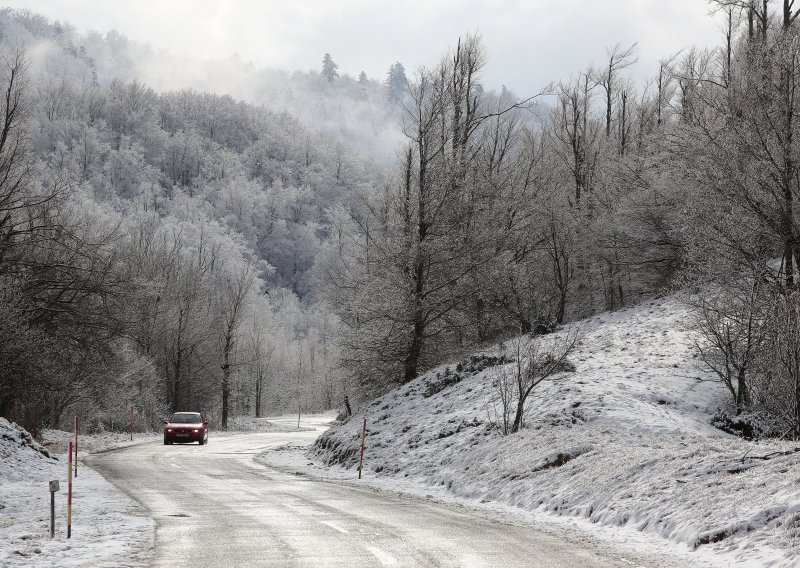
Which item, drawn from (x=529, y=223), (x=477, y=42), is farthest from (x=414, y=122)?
(x=529, y=223)

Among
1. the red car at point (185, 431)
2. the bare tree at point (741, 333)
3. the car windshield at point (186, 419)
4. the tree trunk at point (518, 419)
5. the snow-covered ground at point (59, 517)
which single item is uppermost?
the bare tree at point (741, 333)

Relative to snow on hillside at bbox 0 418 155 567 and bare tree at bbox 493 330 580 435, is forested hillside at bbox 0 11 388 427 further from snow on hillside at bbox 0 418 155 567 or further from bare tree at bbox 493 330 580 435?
bare tree at bbox 493 330 580 435

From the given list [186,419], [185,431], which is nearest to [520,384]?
[185,431]

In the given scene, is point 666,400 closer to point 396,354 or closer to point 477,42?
point 396,354

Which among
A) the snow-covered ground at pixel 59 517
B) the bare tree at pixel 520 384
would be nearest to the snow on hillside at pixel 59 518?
the snow-covered ground at pixel 59 517

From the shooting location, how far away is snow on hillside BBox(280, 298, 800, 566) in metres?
10.0

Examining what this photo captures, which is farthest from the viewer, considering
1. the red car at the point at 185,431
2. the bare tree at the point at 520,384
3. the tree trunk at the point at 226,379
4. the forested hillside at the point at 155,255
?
the tree trunk at the point at 226,379

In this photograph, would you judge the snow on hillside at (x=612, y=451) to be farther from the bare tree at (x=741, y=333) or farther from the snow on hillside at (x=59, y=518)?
the snow on hillside at (x=59, y=518)

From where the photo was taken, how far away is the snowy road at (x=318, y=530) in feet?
28.6

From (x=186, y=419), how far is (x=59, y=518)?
2636cm

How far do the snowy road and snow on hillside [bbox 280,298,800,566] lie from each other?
1673 mm

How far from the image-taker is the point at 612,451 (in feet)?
48.7

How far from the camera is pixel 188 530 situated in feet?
35.9

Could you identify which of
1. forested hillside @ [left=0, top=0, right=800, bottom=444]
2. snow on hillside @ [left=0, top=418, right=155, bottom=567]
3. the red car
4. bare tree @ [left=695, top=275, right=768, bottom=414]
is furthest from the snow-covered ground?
bare tree @ [left=695, top=275, right=768, bottom=414]
